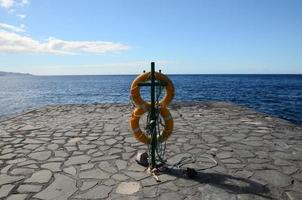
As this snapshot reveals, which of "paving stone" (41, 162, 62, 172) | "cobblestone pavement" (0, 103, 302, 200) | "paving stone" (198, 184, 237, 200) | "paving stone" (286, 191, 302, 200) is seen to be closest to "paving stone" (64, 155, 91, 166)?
"cobblestone pavement" (0, 103, 302, 200)

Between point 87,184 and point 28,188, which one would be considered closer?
point 28,188

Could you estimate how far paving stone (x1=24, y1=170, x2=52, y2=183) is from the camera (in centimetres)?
473

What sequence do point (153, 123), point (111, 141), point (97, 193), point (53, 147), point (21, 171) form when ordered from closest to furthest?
point (97, 193) → point (21, 171) → point (153, 123) → point (53, 147) → point (111, 141)

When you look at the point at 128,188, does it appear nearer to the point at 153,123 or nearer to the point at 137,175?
the point at 137,175

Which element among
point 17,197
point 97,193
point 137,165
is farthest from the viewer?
point 137,165

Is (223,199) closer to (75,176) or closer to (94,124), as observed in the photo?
(75,176)

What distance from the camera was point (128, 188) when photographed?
448 centimetres

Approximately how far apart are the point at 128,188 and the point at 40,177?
1.51 m

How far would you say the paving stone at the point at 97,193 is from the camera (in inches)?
167

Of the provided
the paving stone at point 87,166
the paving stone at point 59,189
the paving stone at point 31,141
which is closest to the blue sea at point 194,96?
the paving stone at point 31,141

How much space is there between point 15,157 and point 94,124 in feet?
11.3

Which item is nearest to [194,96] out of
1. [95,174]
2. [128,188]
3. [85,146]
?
[85,146]

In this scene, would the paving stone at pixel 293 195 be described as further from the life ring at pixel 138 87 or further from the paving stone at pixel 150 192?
the life ring at pixel 138 87

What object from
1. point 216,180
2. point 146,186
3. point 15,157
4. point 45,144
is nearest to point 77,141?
point 45,144
